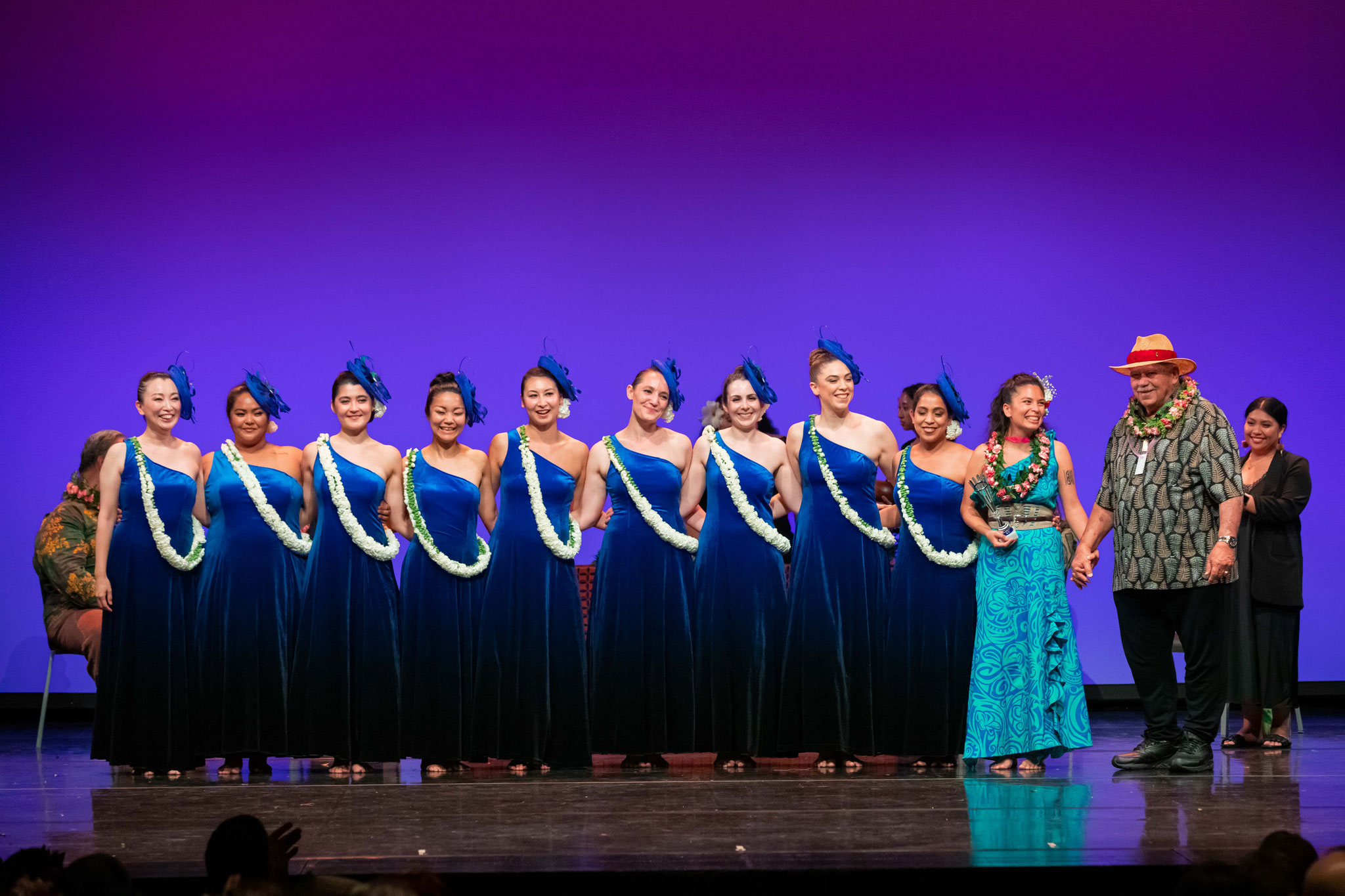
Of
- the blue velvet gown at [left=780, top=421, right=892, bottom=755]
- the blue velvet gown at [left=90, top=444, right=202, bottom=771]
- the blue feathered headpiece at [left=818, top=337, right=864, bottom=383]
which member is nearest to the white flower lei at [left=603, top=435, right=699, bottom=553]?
the blue velvet gown at [left=780, top=421, right=892, bottom=755]

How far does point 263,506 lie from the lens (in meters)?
5.29

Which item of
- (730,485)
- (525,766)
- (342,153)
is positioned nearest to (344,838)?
(525,766)

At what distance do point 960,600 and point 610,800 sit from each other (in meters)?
1.71

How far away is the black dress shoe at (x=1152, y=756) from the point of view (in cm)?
478

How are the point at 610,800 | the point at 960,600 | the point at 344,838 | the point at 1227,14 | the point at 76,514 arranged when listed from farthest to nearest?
1. the point at 1227,14
2. the point at 76,514
3. the point at 960,600
4. the point at 610,800
5. the point at 344,838

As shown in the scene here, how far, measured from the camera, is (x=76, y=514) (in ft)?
20.7

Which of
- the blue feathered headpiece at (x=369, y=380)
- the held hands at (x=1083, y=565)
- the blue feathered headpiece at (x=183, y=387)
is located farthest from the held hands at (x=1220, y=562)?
the blue feathered headpiece at (x=183, y=387)

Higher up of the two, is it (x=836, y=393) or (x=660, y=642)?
(x=836, y=393)

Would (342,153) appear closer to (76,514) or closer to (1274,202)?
(76,514)

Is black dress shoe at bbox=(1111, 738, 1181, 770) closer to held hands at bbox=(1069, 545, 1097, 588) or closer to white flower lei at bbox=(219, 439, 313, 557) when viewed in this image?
held hands at bbox=(1069, 545, 1097, 588)

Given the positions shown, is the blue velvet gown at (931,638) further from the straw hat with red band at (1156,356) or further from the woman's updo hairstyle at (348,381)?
the woman's updo hairstyle at (348,381)

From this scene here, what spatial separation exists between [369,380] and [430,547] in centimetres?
73

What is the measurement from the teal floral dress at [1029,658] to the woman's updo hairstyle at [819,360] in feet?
2.85

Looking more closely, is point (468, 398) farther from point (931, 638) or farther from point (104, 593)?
point (931, 638)
